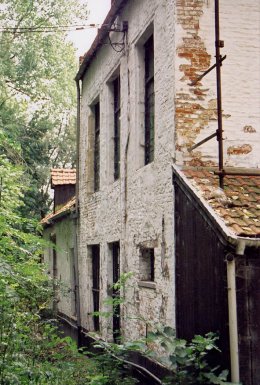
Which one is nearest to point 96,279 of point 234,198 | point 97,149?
point 97,149

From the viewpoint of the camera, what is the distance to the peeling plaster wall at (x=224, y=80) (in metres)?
8.13

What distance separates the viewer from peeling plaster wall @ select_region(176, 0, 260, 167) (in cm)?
813

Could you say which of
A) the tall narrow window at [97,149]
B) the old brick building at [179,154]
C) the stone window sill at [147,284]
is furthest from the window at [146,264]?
the tall narrow window at [97,149]

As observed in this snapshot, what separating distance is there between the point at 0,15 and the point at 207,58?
18.0 metres

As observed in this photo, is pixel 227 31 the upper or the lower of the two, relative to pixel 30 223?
upper

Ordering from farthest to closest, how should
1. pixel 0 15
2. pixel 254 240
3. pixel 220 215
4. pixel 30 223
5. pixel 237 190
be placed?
pixel 0 15, pixel 30 223, pixel 237 190, pixel 220 215, pixel 254 240

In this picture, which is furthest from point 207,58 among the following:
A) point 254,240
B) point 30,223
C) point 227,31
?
point 30,223

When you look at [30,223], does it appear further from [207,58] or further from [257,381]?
[257,381]

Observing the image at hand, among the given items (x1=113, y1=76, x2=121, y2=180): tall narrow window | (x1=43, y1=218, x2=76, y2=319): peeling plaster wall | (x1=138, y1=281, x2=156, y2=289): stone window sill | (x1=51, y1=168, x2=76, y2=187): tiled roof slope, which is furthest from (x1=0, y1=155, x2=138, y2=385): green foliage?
(x1=51, y1=168, x2=76, y2=187): tiled roof slope

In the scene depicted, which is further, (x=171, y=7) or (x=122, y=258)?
(x=122, y=258)

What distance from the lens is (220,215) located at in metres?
6.60

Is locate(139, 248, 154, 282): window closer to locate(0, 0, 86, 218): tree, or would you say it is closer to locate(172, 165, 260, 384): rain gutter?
locate(172, 165, 260, 384): rain gutter

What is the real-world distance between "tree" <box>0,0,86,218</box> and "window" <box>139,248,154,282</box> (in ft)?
41.3

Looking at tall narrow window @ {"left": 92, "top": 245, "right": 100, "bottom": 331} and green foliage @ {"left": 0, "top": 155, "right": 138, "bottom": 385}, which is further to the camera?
tall narrow window @ {"left": 92, "top": 245, "right": 100, "bottom": 331}
